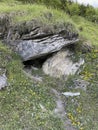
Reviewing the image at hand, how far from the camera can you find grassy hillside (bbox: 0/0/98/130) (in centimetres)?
906

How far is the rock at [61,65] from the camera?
1222 cm

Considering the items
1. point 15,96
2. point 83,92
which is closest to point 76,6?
point 83,92

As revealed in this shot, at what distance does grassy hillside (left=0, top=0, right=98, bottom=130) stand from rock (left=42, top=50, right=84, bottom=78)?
0.99 ft

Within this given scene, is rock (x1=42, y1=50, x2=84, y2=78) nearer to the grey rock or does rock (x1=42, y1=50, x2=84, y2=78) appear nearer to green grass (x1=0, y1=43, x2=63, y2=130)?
green grass (x1=0, y1=43, x2=63, y2=130)

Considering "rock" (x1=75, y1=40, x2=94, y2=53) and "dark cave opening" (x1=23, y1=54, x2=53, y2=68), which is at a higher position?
"rock" (x1=75, y1=40, x2=94, y2=53)

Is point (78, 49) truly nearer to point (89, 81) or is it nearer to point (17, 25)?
point (89, 81)

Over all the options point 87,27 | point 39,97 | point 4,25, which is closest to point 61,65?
point 39,97

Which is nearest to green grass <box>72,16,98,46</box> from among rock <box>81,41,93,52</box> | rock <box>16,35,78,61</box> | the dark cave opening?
rock <box>81,41,93,52</box>

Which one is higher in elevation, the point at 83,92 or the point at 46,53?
the point at 46,53

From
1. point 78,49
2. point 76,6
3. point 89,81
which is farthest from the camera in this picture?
point 76,6

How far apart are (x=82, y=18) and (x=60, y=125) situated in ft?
37.7

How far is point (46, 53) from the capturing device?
39.6 feet

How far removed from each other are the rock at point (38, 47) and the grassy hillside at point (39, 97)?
402 mm

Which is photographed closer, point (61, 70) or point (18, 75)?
point (18, 75)
